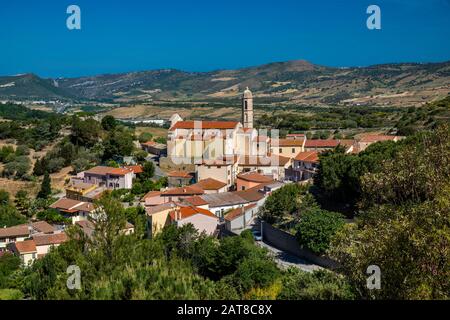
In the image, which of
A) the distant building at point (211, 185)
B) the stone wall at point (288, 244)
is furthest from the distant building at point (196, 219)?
the distant building at point (211, 185)

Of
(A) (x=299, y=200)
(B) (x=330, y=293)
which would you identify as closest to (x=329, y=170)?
(A) (x=299, y=200)

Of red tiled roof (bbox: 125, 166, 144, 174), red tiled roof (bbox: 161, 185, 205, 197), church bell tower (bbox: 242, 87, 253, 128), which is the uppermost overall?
church bell tower (bbox: 242, 87, 253, 128)

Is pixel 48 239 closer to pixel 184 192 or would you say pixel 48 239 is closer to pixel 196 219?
pixel 196 219

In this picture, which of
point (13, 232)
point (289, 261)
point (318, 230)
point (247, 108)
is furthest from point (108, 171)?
point (318, 230)

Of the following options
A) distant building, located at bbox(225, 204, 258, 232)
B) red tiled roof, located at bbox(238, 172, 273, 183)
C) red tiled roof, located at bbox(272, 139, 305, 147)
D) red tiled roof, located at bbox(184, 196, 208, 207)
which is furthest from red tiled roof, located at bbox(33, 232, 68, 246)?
red tiled roof, located at bbox(272, 139, 305, 147)

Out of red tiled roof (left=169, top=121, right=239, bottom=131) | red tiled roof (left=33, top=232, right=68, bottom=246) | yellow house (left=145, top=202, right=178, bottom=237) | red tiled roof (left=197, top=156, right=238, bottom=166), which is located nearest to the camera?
red tiled roof (left=33, top=232, right=68, bottom=246)

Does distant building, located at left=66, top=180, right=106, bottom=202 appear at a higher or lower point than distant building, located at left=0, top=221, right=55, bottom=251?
higher

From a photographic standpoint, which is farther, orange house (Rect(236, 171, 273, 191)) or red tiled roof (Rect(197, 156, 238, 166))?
red tiled roof (Rect(197, 156, 238, 166))

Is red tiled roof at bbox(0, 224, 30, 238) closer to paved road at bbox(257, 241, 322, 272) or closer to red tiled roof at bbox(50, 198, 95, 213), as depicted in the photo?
red tiled roof at bbox(50, 198, 95, 213)
